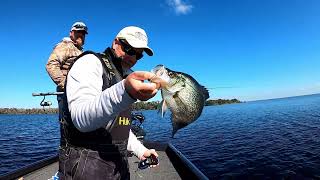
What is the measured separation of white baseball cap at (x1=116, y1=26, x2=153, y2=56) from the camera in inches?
120

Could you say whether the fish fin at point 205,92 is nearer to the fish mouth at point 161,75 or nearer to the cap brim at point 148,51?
the fish mouth at point 161,75

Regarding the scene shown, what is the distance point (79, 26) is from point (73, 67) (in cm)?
334

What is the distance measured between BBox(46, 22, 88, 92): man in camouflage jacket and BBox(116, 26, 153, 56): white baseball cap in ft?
8.16

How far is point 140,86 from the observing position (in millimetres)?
1995

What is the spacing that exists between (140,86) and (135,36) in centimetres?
119

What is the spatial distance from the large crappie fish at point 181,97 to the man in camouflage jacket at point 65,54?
318 cm

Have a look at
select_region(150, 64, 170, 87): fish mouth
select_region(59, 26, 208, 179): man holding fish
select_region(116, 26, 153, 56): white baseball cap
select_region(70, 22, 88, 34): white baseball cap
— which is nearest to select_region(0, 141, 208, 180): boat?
select_region(70, 22, 88, 34): white baseball cap

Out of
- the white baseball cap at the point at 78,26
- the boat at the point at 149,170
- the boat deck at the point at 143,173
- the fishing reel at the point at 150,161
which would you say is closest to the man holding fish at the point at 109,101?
the fishing reel at the point at 150,161

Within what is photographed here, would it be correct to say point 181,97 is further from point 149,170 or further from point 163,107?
point 149,170

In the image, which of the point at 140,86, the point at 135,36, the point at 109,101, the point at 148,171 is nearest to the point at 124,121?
the point at 135,36

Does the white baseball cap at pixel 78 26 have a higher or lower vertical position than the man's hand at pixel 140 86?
higher

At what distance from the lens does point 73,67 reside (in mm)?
2766

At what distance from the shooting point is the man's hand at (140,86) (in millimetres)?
1999

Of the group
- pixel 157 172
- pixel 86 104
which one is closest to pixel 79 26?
pixel 86 104
